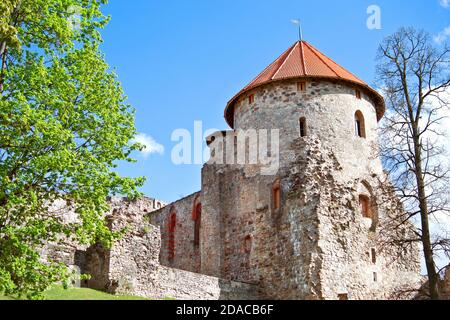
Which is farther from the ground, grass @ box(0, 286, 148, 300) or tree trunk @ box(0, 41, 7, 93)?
tree trunk @ box(0, 41, 7, 93)

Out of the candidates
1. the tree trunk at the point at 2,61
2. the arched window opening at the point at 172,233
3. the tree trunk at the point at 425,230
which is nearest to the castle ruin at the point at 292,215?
the arched window opening at the point at 172,233

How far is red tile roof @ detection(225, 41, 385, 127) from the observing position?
89.6 feet

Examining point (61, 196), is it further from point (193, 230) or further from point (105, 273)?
point (193, 230)

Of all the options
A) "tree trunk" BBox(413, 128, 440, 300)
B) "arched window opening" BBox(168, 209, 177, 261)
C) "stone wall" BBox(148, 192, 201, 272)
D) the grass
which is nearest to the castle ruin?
"stone wall" BBox(148, 192, 201, 272)

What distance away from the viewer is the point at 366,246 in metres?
25.0

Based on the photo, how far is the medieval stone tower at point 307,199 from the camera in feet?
76.8

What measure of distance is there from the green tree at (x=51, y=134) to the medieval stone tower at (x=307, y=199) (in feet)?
31.0

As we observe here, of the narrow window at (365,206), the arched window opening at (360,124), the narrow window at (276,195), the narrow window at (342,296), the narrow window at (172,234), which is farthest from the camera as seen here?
the narrow window at (172,234)

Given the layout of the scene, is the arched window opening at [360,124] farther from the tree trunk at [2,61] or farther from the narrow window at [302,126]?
the tree trunk at [2,61]

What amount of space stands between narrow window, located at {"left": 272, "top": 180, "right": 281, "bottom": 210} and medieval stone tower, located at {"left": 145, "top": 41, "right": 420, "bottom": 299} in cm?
5

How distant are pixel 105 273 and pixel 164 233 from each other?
1420cm

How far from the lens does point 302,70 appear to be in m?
27.5

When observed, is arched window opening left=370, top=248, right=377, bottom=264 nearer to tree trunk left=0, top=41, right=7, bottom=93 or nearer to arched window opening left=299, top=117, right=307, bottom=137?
arched window opening left=299, top=117, right=307, bottom=137

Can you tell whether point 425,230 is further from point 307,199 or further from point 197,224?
point 197,224
